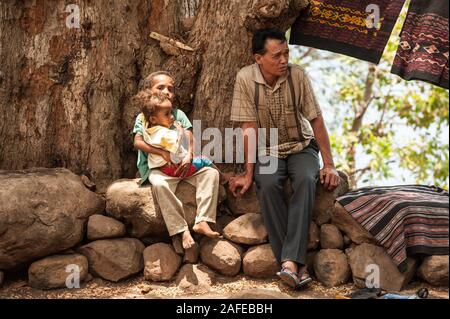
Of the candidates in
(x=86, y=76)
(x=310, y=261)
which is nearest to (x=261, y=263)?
(x=310, y=261)

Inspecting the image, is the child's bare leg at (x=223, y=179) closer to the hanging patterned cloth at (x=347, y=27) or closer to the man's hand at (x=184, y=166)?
the man's hand at (x=184, y=166)

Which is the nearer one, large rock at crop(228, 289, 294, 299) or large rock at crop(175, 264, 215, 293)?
large rock at crop(228, 289, 294, 299)

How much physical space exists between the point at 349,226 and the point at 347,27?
1.84m

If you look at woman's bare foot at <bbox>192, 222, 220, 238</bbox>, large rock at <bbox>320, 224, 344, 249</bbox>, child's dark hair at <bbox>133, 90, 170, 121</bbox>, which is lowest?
large rock at <bbox>320, 224, 344, 249</bbox>

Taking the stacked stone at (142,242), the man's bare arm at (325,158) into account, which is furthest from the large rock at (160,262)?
the man's bare arm at (325,158)

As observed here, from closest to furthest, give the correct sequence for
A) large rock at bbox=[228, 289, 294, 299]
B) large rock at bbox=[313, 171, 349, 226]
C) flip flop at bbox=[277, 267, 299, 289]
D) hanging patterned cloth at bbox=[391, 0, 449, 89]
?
large rock at bbox=[228, 289, 294, 299]
flip flop at bbox=[277, 267, 299, 289]
large rock at bbox=[313, 171, 349, 226]
hanging patterned cloth at bbox=[391, 0, 449, 89]

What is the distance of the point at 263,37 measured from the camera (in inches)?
176

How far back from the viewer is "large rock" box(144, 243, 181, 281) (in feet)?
14.5

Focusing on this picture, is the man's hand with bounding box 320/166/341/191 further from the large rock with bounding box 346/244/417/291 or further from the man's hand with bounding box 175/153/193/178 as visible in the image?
the man's hand with bounding box 175/153/193/178

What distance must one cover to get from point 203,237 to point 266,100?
116cm

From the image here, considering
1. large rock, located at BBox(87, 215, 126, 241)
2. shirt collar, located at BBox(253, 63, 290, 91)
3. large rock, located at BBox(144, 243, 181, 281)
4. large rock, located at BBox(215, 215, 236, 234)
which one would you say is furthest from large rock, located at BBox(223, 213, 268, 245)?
shirt collar, located at BBox(253, 63, 290, 91)

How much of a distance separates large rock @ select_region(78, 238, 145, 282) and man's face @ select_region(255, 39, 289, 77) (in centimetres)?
171

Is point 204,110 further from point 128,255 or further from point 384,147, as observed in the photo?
point 384,147
